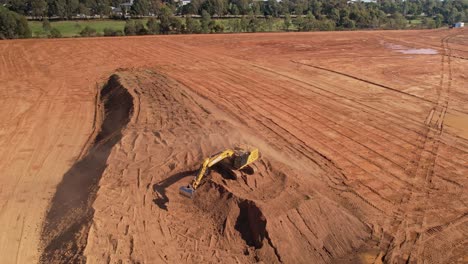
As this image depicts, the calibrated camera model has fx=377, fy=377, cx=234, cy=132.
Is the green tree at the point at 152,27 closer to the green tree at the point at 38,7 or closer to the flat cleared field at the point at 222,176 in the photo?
the flat cleared field at the point at 222,176

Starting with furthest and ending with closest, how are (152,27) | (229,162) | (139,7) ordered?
1. (139,7)
2. (152,27)
3. (229,162)

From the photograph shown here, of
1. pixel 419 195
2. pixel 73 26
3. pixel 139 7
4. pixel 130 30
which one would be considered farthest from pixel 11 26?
pixel 419 195

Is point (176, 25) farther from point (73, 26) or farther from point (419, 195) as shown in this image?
point (419, 195)

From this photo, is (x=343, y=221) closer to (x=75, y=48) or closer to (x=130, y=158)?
(x=130, y=158)

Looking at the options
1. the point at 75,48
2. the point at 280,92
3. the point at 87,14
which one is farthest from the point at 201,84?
the point at 87,14

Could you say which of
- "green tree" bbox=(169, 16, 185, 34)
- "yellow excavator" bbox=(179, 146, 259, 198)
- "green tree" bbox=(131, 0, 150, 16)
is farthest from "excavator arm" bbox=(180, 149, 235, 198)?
"green tree" bbox=(131, 0, 150, 16)

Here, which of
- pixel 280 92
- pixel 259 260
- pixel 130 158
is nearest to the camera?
pixel 259 260
